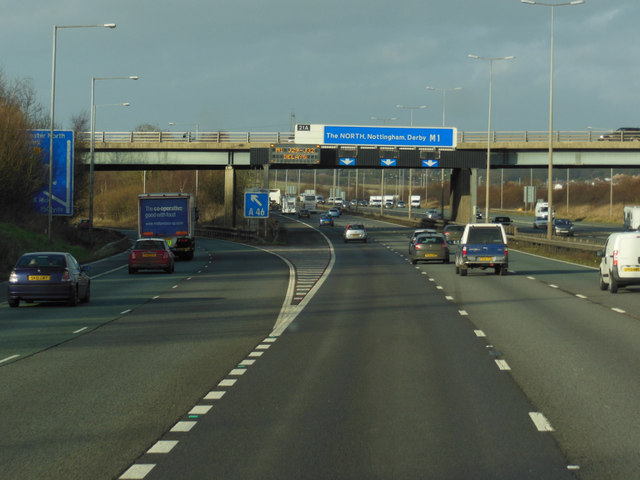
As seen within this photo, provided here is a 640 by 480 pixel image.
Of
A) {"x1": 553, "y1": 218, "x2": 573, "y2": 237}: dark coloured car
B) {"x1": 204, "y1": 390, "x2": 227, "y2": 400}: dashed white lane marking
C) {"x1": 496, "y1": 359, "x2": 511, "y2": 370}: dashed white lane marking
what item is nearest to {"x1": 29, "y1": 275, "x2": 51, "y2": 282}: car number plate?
{"x1": 496, "y1": 359, "x2": 511, "y2": 370}: dashed white lane marking

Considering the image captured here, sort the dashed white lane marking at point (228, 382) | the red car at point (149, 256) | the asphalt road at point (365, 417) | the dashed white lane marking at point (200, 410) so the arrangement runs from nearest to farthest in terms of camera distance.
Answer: the asphalt road at point (365, 417)
the dashed white lane marking at point (200, 410)
the dashed white lane marking at point (228, 382)
the red car at point (149, 256)

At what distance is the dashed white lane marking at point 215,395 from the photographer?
36.7 ft

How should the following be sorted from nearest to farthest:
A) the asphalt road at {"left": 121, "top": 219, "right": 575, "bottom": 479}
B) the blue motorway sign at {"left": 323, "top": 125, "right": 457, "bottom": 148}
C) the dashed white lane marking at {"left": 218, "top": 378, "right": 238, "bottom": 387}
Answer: the asphalt road at {"left": 121, "top": 219, "right": 575, "bottom": 479} < the dashed white lane marking at {"left": 218, "top": 378, "right": 238, "bottom": 387} < the blue motorway sign at {"left": 323, "top": 125, "right": 457, "bottom": 148}

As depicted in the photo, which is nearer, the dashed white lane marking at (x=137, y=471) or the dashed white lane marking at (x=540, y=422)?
the dashed white lane marking at (x=137, y=471)

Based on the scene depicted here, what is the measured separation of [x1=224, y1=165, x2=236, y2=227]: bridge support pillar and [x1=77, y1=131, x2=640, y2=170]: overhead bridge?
137 cm

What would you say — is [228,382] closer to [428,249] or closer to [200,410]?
[200,410]

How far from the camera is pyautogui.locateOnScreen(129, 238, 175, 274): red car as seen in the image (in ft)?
130

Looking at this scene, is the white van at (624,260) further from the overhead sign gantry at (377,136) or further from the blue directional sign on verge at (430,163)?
the overhead sign gantry at (377,136)

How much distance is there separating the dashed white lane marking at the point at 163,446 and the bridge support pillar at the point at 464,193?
215 ft

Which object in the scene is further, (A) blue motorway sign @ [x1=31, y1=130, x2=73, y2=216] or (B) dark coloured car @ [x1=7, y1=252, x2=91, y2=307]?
(A) blue motorway sign @ [x1=31, y1=130, x2=73, y2=216]

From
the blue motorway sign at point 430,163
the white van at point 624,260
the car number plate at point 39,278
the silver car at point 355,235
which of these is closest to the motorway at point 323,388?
the car number plate at point 39,278

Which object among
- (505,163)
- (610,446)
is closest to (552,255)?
(505,163)

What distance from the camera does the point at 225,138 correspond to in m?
75.2

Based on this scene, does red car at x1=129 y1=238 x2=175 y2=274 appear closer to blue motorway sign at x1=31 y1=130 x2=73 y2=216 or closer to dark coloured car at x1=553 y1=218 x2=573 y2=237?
blue motorway sign at x1=31 y1=130 x2=73 y2=216
